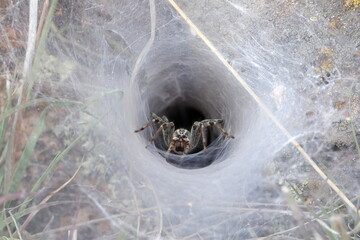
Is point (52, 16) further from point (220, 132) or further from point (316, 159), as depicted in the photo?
point (316, 159)

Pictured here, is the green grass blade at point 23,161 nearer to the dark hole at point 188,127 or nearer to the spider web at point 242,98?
the spider web at point 242,98

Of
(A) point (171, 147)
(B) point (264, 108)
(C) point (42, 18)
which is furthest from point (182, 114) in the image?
(C) point (42, 18)

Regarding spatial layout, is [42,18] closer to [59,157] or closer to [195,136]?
[59,157]

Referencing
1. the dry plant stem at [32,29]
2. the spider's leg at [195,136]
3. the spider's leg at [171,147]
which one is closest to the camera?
the dry plant stem at [32,29]

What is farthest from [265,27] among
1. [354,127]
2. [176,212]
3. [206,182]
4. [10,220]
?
[10,220]

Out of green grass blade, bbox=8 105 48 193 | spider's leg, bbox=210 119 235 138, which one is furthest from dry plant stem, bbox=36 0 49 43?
spider's leg, bbox=210 119 235 138

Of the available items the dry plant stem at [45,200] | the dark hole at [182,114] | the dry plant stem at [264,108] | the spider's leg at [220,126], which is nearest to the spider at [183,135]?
the spider's leg at [220,126]
